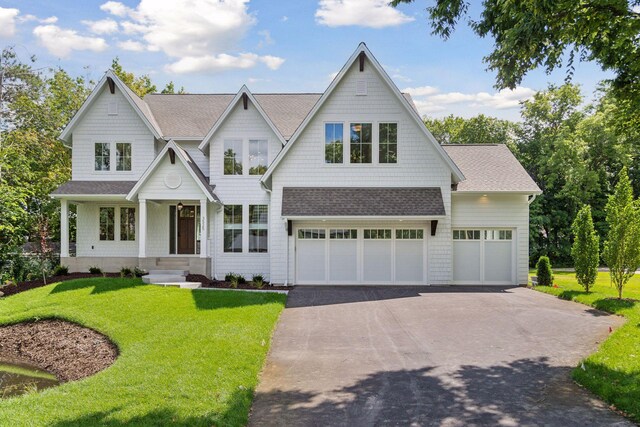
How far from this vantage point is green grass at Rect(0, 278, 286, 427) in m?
6.06

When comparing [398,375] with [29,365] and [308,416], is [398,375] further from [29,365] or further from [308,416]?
[29,365]

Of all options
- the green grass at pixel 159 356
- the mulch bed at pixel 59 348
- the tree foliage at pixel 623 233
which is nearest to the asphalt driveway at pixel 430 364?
the green grass at pixel 159 356

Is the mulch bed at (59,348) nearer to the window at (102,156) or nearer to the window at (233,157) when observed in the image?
the window at (102,156)

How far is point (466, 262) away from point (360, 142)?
645 centimetres

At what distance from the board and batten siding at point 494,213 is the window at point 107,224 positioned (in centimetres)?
1474

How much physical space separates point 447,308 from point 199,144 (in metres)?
13.4

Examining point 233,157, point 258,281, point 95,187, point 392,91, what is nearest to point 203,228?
point 258,281

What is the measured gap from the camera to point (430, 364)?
8.29 metres

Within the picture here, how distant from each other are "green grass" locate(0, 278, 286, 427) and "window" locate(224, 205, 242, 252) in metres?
4.47

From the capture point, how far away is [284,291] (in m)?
16.2

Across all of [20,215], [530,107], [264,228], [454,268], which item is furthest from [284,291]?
[530,107]

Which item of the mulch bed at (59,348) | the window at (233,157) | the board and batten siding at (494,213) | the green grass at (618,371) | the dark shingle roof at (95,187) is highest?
the window at (233,157)

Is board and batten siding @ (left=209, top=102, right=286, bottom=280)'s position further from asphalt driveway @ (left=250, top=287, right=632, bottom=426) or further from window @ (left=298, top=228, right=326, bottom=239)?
asphalt driveway @ (left=250, top=287, right=632, bottom=426)

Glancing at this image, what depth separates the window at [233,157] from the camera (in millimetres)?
19844
